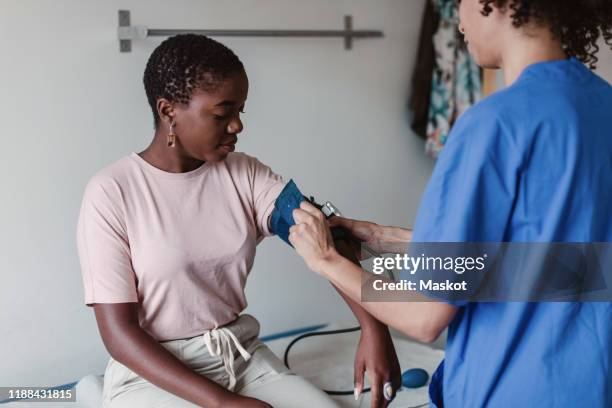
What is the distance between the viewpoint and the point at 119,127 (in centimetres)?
212

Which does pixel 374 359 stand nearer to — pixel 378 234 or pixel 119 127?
pixel 378 234

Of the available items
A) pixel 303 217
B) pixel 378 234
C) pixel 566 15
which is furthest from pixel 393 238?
pixel 566 15

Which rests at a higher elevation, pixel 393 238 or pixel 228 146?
pixel 228 146

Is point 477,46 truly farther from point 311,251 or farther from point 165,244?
point 165,244

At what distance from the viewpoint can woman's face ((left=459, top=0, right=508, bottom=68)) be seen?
0.98 m

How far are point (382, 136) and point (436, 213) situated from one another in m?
1.79

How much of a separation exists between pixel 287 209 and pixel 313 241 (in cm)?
33

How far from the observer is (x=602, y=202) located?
95cm

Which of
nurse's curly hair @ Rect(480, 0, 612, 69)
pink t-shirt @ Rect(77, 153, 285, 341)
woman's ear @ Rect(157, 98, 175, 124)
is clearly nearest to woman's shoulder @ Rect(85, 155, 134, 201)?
pink t-shirt @ Rect(77, 153, 285, 341)

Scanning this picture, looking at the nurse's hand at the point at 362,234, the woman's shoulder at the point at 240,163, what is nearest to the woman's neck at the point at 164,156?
the woman's shoulder at the point at 240,163

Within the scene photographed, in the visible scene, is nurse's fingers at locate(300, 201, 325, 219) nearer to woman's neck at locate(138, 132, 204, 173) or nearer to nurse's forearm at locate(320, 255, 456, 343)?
nurse's forearm at locate(320, 255, 456, 343)

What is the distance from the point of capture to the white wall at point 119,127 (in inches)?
77.5

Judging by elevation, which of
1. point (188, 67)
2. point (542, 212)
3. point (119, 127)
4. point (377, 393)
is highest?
point (188, 67)

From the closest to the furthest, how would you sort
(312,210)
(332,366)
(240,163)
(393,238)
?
(312,210) < (393,238) < (240,163) < (332,366)
